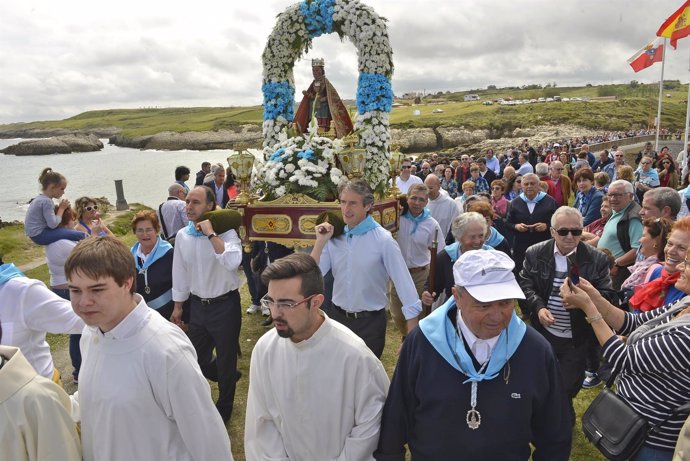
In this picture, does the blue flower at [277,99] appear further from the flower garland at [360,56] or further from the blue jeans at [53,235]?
the blue jeans at [53,235]

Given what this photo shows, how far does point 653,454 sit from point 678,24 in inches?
702

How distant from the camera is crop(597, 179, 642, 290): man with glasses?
17.6ft

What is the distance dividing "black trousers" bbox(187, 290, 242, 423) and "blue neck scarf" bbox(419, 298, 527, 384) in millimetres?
2781

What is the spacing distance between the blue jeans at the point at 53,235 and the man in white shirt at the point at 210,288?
1798 mm

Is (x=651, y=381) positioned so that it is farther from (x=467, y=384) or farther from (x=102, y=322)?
(x=102, y=322)

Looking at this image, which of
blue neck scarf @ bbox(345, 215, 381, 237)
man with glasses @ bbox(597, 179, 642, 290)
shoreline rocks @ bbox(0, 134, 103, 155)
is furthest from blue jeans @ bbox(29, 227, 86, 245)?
shoreline rocks @ bbox(0, 134, 103, 155)

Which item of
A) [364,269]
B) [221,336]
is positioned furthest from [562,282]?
[221,336]

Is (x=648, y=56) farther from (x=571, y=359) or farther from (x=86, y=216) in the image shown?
(x=86, y=216)

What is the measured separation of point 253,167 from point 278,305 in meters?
5.45

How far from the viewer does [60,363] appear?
617cm

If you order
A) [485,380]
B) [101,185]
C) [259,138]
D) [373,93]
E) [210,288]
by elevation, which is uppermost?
[373,93]

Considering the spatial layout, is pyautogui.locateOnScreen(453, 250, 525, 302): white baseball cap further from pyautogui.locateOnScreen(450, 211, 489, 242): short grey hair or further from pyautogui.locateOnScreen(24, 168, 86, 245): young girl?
pyautogui.locateOnScreen(24, 168, 86, 245): young girl

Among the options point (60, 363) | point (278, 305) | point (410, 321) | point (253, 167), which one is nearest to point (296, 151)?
point (253, 167)

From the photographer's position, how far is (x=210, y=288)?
15.1 feet
